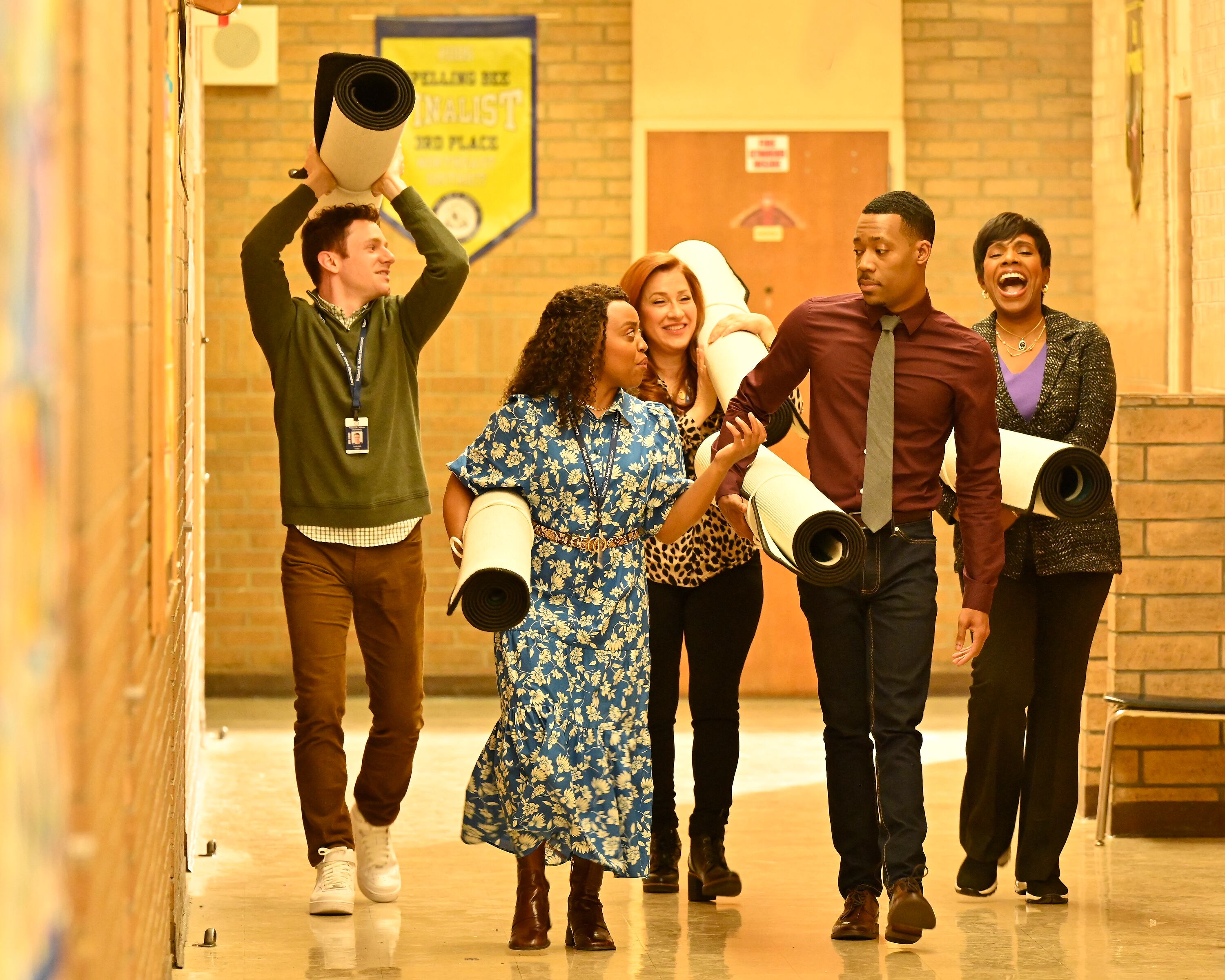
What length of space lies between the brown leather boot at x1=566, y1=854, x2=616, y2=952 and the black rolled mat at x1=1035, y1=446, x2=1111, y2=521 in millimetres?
1316

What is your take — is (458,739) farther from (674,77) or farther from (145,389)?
(145,389)

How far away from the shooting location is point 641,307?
402 cm

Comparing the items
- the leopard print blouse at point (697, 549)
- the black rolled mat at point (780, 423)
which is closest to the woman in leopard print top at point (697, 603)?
the leopard print blouse at point (697, 549)

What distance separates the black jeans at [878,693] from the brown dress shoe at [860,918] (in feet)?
0.06

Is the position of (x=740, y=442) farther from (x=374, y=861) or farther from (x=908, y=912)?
(x=374, y=861)

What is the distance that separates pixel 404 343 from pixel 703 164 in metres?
3.62

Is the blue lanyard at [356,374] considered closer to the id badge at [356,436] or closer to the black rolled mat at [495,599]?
the id badge at [356,436]

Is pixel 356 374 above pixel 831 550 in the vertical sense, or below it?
above

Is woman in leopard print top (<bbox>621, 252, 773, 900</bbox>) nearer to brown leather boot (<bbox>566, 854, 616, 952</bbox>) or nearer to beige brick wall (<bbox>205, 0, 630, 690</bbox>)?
brown leather boot (<bbox>566, 854, 616, 952</bbox>)

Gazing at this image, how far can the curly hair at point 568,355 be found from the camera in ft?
11.5

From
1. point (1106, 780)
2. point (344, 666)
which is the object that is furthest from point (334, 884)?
point (1106, 780)

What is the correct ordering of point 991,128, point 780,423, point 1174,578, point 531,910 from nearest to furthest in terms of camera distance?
1. point 531,910
2. point 780,423
3. point 1174,578
4. point 991,128

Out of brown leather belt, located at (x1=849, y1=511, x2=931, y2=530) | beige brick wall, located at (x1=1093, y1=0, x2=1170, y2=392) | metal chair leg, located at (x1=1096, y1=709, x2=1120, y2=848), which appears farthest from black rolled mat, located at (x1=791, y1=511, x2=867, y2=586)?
beige brick wall, located at (x1=1093, y1=0, x2=1170, y2=392)

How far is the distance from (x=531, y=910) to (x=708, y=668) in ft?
2.48
